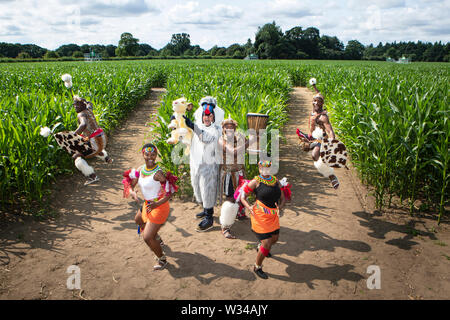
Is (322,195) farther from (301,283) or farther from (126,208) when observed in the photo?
(126,208)

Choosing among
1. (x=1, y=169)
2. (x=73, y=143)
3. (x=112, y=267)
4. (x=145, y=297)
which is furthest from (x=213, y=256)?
(x=1, y=169)

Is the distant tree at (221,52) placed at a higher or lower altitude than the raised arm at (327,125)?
higher

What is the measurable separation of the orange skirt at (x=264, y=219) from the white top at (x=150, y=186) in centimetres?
115

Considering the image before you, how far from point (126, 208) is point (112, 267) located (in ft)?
5.55

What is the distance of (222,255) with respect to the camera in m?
3.84

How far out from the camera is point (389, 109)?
5.22 metres

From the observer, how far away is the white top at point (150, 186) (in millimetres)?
3304

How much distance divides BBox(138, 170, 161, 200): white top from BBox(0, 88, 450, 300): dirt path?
94 cm

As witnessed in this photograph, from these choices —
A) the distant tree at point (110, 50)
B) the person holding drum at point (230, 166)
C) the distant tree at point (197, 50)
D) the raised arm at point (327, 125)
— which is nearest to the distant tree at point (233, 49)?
the distant tree at point (197, 50)

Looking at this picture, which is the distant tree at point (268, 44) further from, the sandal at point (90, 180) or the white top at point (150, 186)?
the white top at point (150, 186)

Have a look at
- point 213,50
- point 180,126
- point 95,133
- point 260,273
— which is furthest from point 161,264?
point 213,50

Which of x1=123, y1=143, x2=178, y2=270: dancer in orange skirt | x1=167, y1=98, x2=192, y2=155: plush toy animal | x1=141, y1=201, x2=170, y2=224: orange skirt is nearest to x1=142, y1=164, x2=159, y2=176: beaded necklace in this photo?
x1=123, y1=143, x2=178, y2=270: dancer in orange skirt

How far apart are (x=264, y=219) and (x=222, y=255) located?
3.17ft

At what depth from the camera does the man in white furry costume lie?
4.04 meters
